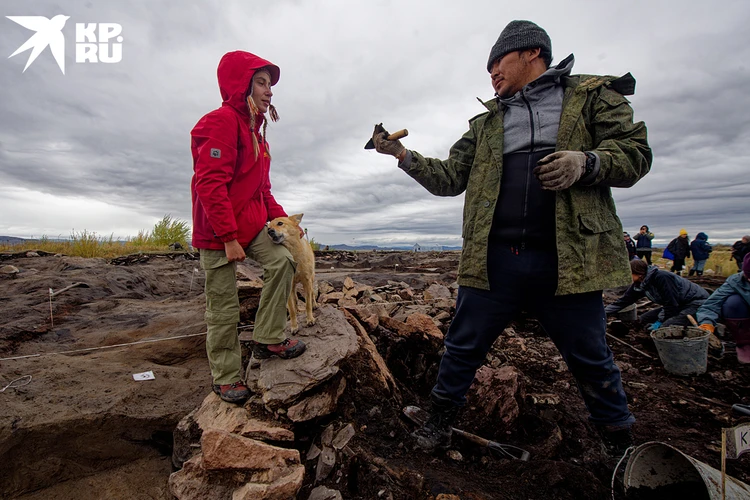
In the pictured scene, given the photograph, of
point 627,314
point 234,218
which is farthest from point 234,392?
point 627,314

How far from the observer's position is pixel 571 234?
1.92 metres

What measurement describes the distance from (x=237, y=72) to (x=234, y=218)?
41.9 inches

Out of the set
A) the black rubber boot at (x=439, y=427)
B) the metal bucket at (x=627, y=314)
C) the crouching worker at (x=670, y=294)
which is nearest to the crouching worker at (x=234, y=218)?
the black rubber boot at (x=439, y=427)

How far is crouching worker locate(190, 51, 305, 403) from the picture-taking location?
7.80 feet

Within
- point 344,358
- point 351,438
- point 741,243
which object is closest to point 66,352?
point 344,358

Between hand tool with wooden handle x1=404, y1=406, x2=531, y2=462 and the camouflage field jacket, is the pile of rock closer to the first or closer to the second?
hand tool with wooden handle x1=404, y1=406, x2=531, y2=462

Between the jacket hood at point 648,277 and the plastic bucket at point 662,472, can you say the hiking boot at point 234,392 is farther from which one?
the jacket hood at point 648,277

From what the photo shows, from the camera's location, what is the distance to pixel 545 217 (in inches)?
79.8

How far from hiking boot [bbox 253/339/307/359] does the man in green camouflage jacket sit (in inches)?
42.1

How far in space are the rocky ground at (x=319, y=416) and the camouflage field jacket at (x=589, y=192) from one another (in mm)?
1145

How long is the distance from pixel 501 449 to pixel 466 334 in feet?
2.69

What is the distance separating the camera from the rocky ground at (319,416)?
2.01m

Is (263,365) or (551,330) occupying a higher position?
(551,330)

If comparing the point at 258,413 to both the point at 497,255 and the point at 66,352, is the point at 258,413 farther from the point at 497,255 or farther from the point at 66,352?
the point at 66,352
